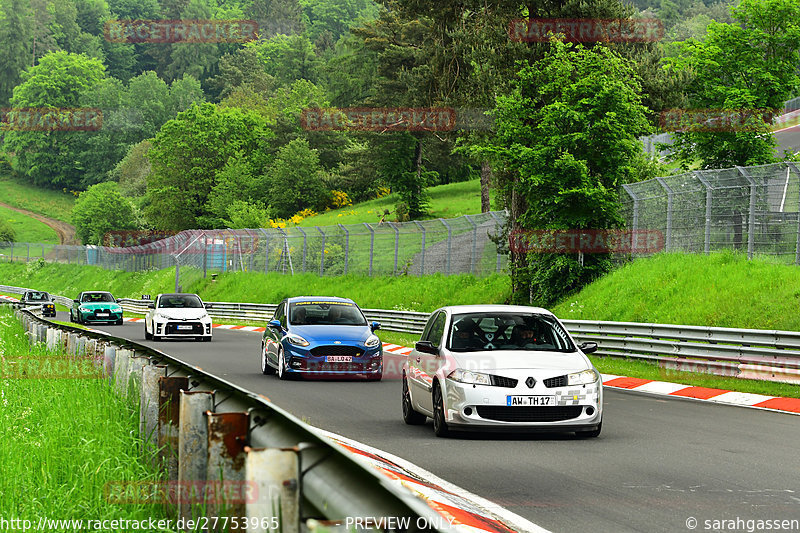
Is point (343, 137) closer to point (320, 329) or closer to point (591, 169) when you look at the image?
point (591, 169)

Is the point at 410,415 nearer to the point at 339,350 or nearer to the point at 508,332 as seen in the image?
the point at 508,332

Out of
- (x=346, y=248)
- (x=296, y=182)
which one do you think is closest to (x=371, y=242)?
(x=346, y=248)

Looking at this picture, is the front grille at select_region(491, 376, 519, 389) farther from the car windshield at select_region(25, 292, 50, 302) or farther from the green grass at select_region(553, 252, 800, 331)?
the car windshield at select_region(25, 292, 50, 302)

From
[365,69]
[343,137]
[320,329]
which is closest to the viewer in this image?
[320,329]

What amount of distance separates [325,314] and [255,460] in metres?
17.4

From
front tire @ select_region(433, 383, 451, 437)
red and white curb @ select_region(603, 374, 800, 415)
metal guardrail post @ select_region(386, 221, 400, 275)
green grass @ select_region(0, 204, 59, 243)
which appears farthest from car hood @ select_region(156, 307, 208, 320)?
green grass @ select_region(0, 204, 59, 243)

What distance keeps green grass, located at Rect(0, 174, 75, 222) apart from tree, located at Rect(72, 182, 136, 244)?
→ 30519 mm

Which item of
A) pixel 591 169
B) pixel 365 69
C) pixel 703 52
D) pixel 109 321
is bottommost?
pixel 109 321

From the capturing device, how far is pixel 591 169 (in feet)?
97.1

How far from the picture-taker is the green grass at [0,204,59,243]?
445 feet

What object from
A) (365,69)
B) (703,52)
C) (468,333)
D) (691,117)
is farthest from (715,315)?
(365,69)

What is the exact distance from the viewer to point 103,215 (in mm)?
116812

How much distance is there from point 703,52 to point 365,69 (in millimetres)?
88494

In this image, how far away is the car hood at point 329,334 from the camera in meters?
19.6
